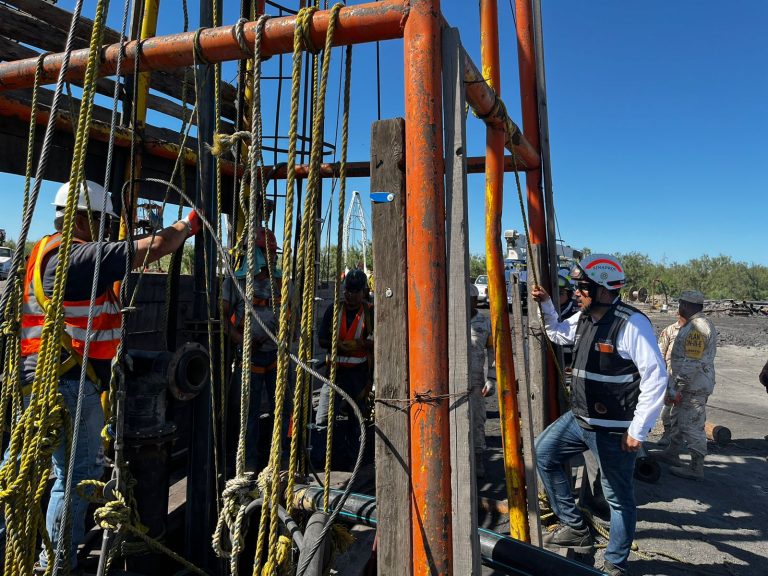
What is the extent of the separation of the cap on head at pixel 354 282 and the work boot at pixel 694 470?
12.9ft

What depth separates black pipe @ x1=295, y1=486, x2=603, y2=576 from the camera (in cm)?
191

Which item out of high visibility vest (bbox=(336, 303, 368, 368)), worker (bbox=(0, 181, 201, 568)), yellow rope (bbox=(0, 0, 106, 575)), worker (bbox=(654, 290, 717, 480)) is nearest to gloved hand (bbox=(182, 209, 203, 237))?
worker (bbox=(0, 181, 201, 568))

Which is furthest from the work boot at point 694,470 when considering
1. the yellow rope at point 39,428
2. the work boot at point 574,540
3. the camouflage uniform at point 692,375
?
the yellow rope at point 39,428

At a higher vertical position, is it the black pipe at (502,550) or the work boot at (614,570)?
the black pipe at (502,550)

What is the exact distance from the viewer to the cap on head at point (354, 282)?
16.4 feet

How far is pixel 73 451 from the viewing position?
1846 millimetres

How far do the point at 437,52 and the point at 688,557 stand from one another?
4044mm

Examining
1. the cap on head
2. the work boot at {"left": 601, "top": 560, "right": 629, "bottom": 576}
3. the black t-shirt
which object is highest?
the cap on head

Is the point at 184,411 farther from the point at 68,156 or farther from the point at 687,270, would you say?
the point at 687,270

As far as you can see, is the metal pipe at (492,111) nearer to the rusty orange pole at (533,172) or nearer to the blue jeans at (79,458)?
the rusty orange pole at (533,172)

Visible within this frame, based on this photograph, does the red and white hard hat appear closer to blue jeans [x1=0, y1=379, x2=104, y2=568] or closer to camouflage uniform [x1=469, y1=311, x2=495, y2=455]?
camouflage uniform [x1=469, y1=311, x2=495, y2=455]

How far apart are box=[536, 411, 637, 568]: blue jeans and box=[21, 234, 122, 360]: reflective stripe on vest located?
313cm

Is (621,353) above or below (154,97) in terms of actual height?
below

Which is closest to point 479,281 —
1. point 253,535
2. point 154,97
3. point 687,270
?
point 154,97
